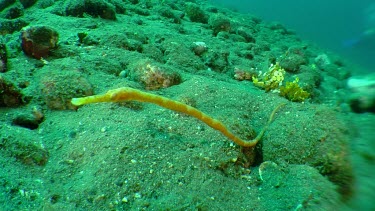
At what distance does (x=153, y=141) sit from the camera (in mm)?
3246

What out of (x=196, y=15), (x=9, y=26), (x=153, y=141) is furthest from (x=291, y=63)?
(x=9, y=26)

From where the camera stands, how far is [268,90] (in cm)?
570

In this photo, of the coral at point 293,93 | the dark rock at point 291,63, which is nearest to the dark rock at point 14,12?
the coral at point 293,93

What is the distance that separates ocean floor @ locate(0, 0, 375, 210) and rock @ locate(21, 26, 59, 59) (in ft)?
0.06

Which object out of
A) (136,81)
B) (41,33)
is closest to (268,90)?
(136,81)

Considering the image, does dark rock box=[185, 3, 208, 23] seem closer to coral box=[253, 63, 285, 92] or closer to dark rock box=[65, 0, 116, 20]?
dark rock box=[65, 0, 116, 20]

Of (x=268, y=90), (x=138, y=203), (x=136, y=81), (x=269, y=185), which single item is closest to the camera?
(x=138, y=203)

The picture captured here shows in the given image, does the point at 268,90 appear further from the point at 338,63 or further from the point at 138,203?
the point at 338,63

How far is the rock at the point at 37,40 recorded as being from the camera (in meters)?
4.69

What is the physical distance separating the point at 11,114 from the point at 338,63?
45.6 ft

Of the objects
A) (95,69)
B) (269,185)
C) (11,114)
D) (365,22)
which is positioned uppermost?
(365,22)

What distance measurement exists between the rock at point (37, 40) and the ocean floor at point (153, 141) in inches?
0.8

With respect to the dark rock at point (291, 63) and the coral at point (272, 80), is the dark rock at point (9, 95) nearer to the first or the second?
the coral at point (272, 80)

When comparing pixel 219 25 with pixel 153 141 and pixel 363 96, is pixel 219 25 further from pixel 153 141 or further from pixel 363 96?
pixel 363 96
